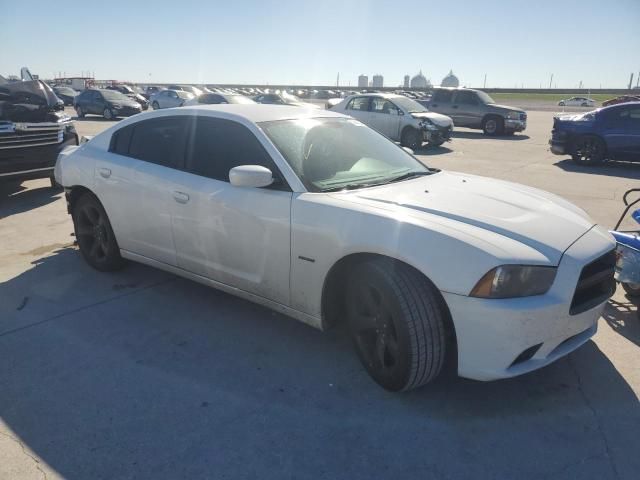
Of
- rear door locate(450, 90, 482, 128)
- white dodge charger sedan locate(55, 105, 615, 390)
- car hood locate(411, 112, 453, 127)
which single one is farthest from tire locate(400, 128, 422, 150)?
white dodge charger sedan locate(55, 105, 615, 390)

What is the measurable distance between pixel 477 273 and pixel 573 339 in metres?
0.84

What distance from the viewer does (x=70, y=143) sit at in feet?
26.1

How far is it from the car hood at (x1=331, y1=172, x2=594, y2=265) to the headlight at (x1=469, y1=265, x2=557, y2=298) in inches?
4.3

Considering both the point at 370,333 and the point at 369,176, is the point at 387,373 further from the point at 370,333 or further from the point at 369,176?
the point at 369,176

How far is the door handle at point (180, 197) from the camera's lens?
3643 millimetres

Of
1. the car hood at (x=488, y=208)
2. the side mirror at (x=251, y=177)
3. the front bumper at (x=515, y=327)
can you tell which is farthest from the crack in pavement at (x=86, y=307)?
the front bumper at (x=515, y=327)

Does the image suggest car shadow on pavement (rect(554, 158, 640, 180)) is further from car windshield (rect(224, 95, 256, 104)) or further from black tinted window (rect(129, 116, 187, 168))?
black tinted window (rect(129, 116, 187, 168))

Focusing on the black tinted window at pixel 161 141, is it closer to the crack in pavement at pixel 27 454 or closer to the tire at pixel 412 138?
the crack in pavement at pixel 27 454

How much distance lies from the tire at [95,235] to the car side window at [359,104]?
1154 cm

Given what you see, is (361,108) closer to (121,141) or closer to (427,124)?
(427,124)

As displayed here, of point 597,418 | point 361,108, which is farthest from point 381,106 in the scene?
point 597,418

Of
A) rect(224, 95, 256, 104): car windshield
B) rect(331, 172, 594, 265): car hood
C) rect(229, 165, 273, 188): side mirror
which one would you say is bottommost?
rect(224, 95, 256, 104): car windshield

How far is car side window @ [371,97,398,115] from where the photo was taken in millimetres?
14657

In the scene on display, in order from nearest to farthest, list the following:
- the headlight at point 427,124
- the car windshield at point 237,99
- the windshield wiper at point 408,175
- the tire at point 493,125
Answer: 1. the windshield wiper at point 408,175
2. the headlight at point 427,124
3. the car windshield at point 237,99
4. the tire at point 493,125
